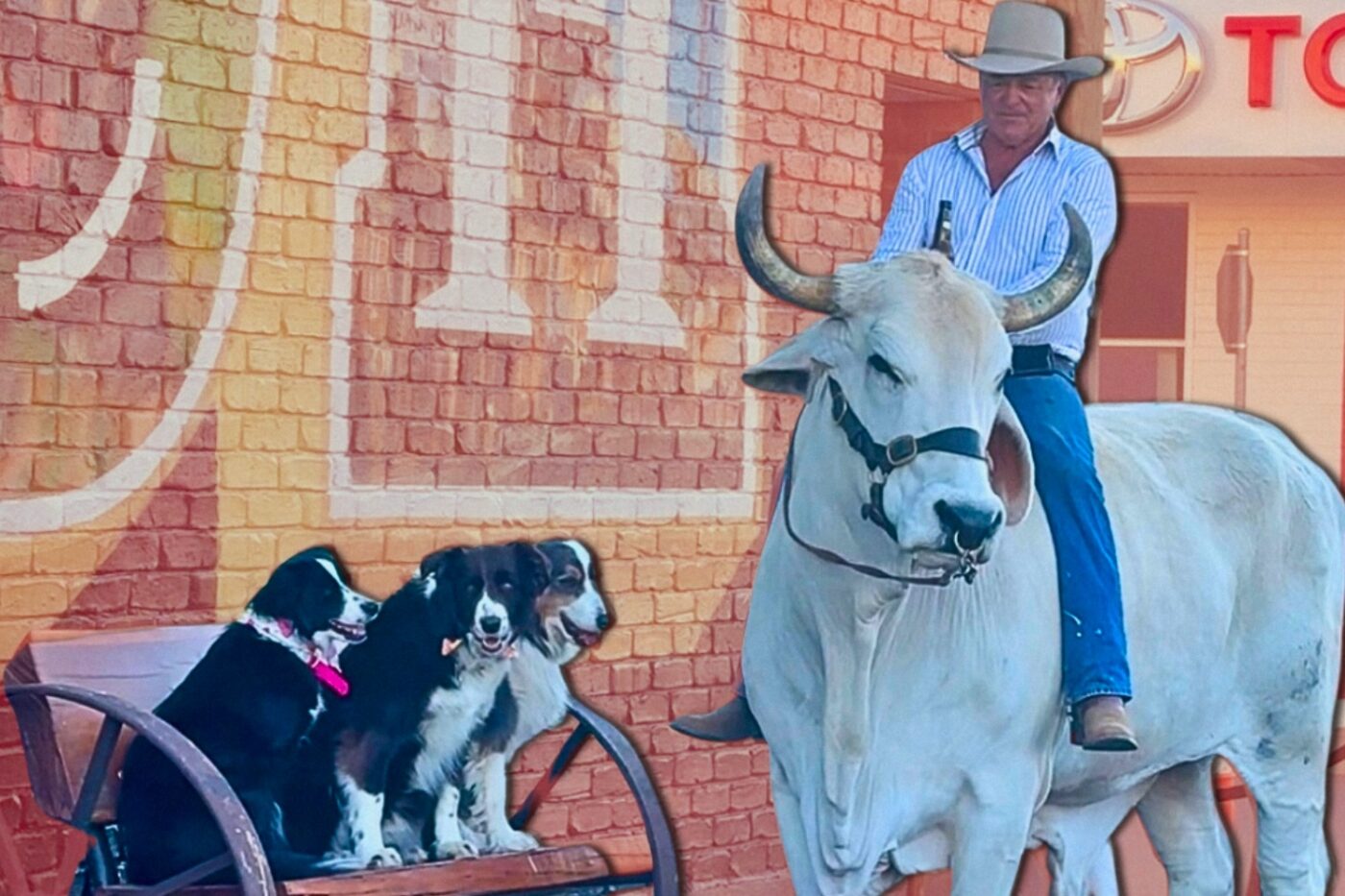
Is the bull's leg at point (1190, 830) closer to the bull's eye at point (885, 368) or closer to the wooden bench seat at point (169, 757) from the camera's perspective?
the wooden bench seat at point (169, 757)

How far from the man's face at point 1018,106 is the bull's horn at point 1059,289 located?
492mm

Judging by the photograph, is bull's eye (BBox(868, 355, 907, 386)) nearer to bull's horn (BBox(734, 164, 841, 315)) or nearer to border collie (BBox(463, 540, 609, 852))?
bull's horn (BBox(734, 164, 841, 315))

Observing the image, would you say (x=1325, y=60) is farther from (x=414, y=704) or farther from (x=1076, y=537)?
(x=1076, y=537)

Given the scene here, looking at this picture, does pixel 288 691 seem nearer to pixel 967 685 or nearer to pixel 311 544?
pixel 311 544

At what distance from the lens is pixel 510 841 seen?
7.09 meters

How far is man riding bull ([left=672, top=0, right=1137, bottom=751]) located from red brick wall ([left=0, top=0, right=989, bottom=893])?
1.92 meters

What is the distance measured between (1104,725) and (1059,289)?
953mm

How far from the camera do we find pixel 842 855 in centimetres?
551

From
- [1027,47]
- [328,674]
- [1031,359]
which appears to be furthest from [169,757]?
[1027,47]

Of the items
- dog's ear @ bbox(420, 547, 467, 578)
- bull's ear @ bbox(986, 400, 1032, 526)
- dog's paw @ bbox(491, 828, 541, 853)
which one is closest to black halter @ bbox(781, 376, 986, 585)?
bull's ear @ bbox(986, 400, 1032, 526)

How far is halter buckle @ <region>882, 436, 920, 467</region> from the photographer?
202 inches

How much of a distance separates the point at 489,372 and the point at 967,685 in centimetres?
311

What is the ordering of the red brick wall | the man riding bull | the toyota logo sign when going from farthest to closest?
the toyota logo sign < the red brick wall < the man riding bull

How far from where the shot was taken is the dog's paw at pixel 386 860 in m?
6.59
